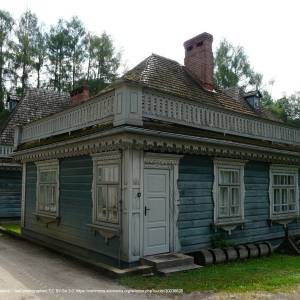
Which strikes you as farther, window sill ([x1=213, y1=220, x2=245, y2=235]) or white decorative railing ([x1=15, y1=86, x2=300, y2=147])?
window sill ([x1=213, y1=220, x2=245, y2=235])

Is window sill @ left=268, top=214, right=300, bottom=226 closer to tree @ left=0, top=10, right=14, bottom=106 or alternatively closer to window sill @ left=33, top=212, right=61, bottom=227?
window sill @ left=33, top=212, right=61, bottom=227

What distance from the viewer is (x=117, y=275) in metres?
7.10

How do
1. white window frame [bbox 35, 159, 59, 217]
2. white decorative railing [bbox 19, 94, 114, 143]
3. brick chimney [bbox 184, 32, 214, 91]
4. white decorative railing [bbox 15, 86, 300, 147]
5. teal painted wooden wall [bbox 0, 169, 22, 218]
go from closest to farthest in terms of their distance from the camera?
white decorative railing [bbox 15, 86, 300, 147] → white decorative railing [bbox 19, 94, 114, 143] → white window frame [bbox 35, 159, 59, 217] → brick chimney [bbox 184, 32, 214, 91] → teal painted wooden wall [bbox 0, 169, 22, 218]

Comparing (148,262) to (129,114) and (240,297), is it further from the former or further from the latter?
(129,114)

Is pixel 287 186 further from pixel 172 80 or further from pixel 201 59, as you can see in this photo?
pixel 201 59

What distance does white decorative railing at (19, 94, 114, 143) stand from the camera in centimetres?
813

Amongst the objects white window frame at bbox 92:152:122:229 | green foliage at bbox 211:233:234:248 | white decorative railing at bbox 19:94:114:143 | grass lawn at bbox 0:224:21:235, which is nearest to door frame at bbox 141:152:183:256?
white window frame at bbox 92:152:122:229

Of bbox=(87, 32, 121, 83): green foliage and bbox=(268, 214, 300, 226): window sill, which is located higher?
bbox=(87, 32, 121, 83): green foliage

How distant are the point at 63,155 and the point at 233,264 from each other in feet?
18.2

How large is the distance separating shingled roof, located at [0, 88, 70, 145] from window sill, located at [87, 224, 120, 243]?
11.0 meters

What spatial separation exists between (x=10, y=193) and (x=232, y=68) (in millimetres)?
29632

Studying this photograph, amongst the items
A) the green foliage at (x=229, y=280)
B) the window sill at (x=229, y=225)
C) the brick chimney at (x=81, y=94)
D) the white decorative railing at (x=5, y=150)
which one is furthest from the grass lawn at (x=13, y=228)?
the green foliage at (x=229, y=280)

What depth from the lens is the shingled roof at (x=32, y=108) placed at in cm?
1839

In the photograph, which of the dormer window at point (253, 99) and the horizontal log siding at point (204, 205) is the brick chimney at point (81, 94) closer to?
the dormer window at point (253, 99)
